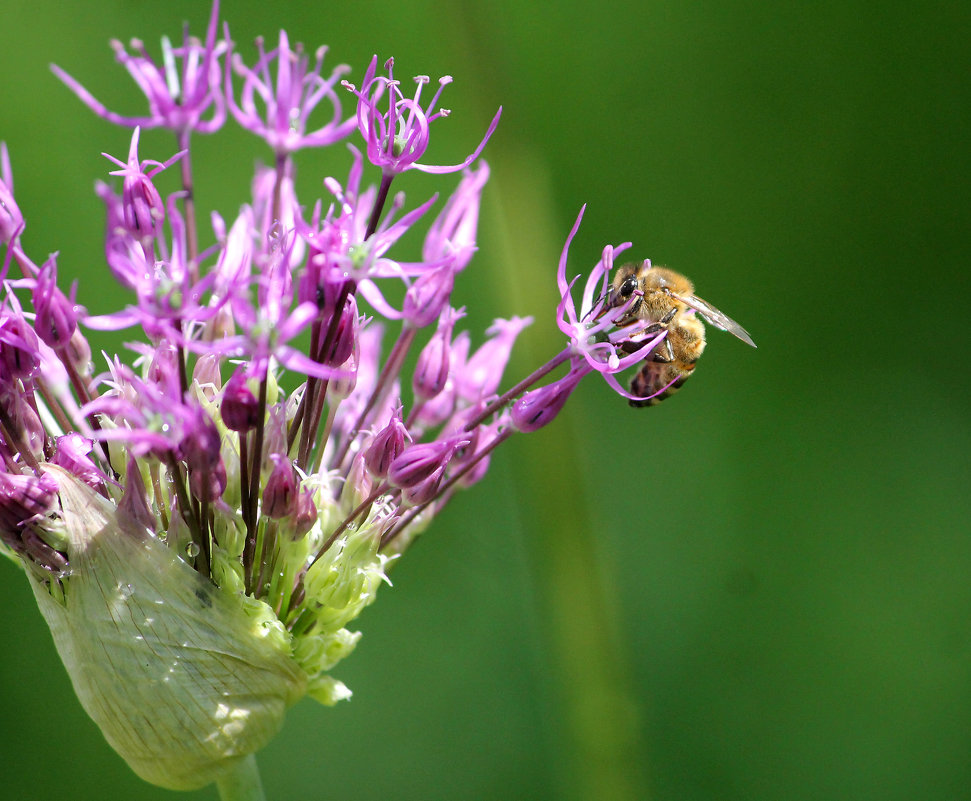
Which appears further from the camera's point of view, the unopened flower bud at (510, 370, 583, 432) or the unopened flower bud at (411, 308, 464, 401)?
Result: the unopened flower bud at (411, 308, 464, 401)

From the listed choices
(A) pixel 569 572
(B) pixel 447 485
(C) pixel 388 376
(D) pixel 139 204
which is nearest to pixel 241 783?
(B) pixel 447 485

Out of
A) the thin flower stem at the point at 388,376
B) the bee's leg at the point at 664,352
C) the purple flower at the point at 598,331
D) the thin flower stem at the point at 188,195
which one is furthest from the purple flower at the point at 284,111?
the bee's leg at the point at 664,352

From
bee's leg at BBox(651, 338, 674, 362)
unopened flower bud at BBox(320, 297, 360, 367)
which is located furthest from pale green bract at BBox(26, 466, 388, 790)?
bee's leg at BBox(651, 338, 674, 362)

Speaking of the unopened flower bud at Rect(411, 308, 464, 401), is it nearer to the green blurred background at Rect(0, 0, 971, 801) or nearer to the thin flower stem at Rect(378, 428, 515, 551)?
the thin flower stem at Rect(378, 428, 515, 551)

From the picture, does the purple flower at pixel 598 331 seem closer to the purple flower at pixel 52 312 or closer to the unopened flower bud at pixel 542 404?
the unopened flower bud at pixel 542 404

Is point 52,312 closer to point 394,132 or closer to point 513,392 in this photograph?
point 394,132

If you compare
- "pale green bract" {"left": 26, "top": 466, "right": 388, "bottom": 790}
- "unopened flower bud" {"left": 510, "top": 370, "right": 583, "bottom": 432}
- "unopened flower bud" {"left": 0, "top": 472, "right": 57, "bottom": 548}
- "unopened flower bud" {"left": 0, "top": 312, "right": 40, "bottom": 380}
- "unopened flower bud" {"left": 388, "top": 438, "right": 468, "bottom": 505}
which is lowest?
"pale green bract" {"left": 26, "top": 466, "right": 388, "bottom": 790}

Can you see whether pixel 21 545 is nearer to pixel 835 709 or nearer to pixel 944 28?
pixel 835 709
